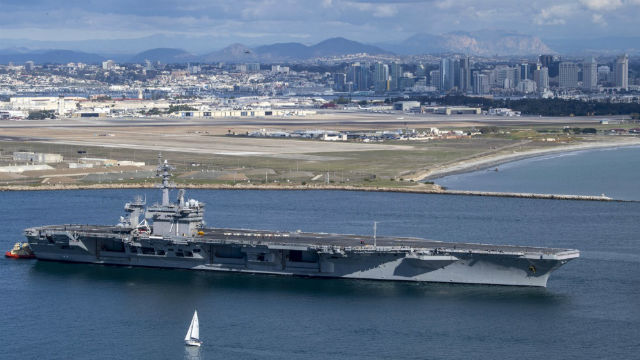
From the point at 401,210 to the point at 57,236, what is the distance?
54.2 ft

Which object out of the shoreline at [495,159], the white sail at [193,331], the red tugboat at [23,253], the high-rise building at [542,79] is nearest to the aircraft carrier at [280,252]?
the red tugboat at [23,253]

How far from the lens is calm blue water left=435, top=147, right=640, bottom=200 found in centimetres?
5545

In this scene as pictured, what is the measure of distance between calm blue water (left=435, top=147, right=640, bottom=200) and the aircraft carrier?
22.5 metres

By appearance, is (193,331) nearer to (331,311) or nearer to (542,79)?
(331,311)

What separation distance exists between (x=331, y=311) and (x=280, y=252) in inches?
179

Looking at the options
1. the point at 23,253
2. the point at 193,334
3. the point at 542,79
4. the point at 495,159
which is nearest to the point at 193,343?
the point at 193,334

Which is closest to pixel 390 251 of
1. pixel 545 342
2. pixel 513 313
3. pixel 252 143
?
pixel 513 313

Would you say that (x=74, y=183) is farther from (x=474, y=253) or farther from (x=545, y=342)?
(x=545, y=342)

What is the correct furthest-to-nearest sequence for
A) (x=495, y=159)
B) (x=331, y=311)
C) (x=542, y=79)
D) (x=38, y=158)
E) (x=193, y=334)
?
(x=542, y=79) < (x=495, y=159) < (x=38, y=158) < (x=331, y=311) < (x=193, y=334)

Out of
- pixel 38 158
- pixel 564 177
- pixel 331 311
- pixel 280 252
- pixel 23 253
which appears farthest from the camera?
pixel 38 158

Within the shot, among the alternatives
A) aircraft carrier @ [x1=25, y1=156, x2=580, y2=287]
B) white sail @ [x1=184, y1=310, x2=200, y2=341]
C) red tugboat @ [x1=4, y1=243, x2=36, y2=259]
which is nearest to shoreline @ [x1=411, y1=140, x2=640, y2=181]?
aircraft carrier @ [x1=25, y1=156, x2=580, y2=287]

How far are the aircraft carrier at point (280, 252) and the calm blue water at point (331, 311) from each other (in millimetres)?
409

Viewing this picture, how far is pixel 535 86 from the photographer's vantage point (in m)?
198

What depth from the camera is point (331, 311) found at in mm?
28656
